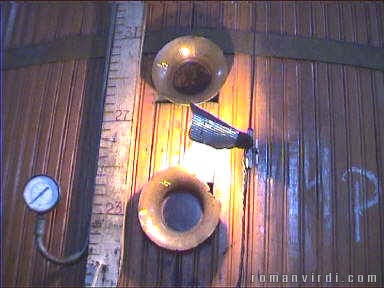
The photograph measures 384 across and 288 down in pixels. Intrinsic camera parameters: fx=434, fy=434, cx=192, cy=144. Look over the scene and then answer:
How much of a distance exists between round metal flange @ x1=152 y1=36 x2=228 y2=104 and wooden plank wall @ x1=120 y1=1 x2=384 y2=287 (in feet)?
0.55

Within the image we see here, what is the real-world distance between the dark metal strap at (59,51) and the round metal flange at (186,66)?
0.74 metres

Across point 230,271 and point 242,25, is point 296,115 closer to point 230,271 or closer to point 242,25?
point 242,25

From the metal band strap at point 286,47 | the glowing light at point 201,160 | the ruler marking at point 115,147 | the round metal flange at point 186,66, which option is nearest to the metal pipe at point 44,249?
the ruler marking at point 115,147

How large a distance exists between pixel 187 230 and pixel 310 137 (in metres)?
1.40

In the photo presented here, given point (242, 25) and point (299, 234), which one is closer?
point (299, 234)

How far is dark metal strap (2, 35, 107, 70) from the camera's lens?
4.43m

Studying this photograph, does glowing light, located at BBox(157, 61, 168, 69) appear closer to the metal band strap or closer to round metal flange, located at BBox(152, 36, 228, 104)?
round metal flange, located at BBox(152, 36, 228, 104)

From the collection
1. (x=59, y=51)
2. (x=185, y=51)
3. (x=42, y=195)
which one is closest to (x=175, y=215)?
(x=42, y=195)

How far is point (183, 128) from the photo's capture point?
4012 millimetres

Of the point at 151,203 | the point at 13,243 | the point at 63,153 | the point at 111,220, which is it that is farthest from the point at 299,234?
the point at 13,243

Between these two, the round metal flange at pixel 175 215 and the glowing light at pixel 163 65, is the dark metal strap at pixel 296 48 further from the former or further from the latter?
the round metal flange at pixel 175 215

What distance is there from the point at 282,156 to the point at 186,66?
1.20m

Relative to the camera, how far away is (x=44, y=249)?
13.0 ft

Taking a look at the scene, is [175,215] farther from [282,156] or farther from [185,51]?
[185,51]
